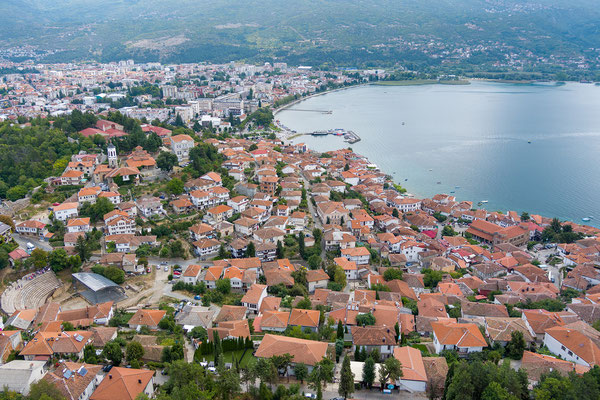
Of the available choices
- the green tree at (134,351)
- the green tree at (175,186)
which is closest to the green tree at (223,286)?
the green tree at (134,351)

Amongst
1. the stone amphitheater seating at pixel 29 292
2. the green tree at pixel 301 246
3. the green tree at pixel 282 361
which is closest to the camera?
the green tree at pixel 282 361

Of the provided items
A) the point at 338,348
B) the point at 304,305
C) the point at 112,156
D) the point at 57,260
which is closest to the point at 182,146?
the point at 112,156

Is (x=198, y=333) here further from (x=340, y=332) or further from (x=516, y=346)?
(x=516, y=346)

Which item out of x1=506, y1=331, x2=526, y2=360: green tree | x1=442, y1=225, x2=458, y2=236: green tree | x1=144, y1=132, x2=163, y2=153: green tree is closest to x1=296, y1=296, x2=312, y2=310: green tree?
x1=506, y1=331, x2=526, y2=360: green tree

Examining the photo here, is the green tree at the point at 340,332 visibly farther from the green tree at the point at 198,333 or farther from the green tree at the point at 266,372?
the green tree at the point at 198,333

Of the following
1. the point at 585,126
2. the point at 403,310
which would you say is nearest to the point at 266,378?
the point at 403,310

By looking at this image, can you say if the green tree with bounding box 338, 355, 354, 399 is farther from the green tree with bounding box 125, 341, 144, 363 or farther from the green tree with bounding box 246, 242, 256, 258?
the green tree with bounding box 246, 242, 256, 258
